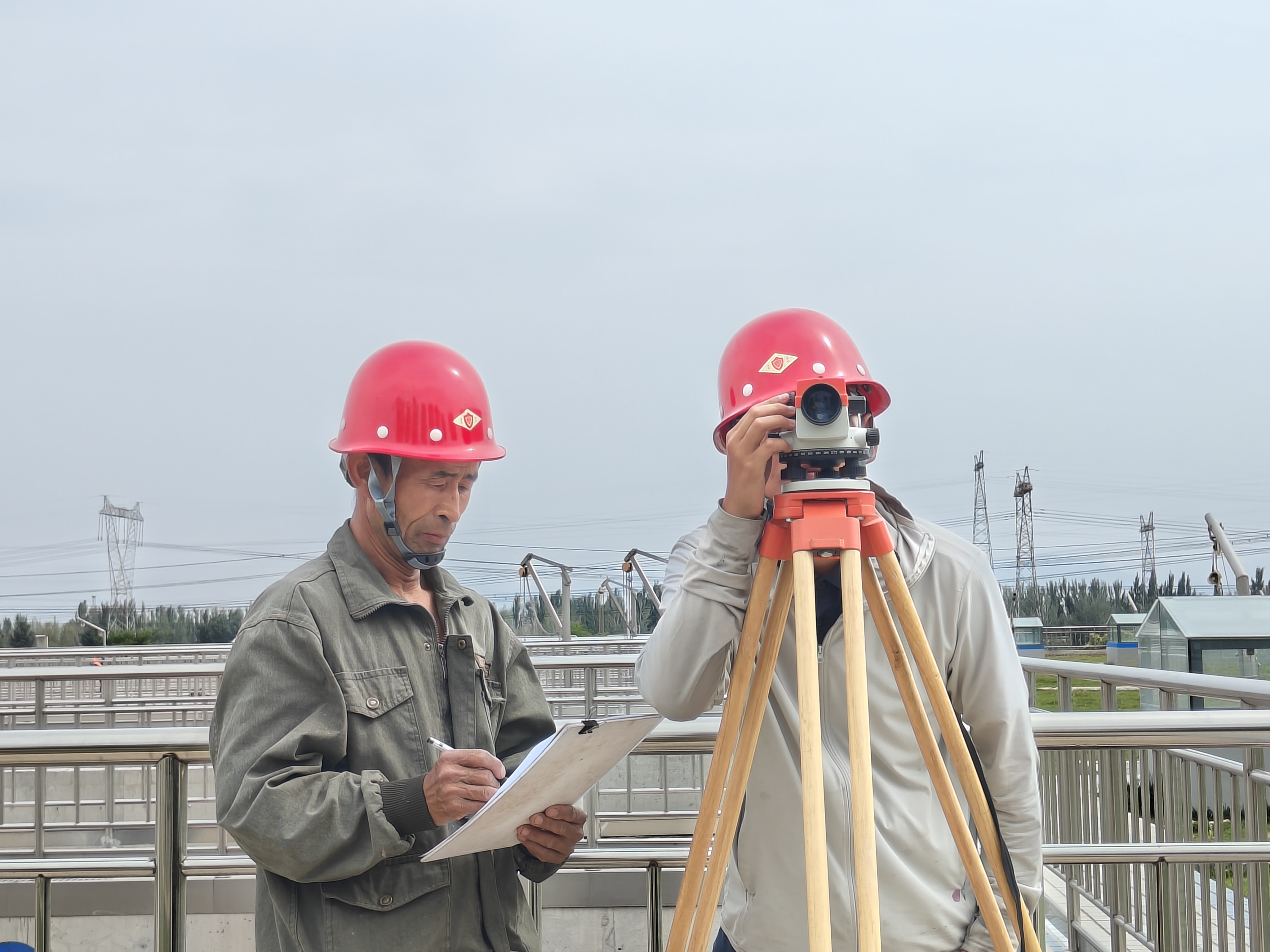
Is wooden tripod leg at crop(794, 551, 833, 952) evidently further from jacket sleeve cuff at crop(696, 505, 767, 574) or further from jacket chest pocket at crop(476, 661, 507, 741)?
jacket chest pocket at crop(476, 661, 507, 741)

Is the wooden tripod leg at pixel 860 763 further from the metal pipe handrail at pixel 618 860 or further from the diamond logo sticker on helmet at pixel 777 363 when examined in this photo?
the metal pipe handrail at pixel 618 860

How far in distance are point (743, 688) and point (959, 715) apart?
1.55 ft

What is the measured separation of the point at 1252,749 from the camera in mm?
3953

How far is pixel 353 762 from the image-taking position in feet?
6.08

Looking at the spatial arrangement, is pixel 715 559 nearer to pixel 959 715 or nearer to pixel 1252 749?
pixel 959 715

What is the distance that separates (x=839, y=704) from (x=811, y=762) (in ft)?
0.95

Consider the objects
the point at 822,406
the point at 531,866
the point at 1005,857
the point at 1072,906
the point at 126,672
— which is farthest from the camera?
the point at 126,672

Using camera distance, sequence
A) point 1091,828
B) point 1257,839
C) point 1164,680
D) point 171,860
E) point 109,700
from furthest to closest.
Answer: point 109,700, point 1091,828, point 1164,680, point 1257,839, point 171,860

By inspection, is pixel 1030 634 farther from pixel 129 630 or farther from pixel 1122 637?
pixel 129 630

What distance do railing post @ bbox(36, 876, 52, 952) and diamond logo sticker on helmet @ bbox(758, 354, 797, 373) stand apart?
2108 mm

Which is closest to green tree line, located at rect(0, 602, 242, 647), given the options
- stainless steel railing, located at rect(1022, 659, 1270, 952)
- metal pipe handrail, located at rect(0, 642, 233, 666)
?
metal pipe handrail, located at rect(0, 642, 233, 666)

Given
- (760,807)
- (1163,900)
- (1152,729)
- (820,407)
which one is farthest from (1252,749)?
(820,407)

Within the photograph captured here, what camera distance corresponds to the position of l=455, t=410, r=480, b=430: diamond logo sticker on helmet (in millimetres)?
2104

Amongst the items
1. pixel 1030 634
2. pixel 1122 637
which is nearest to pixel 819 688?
pixel 1122 637
